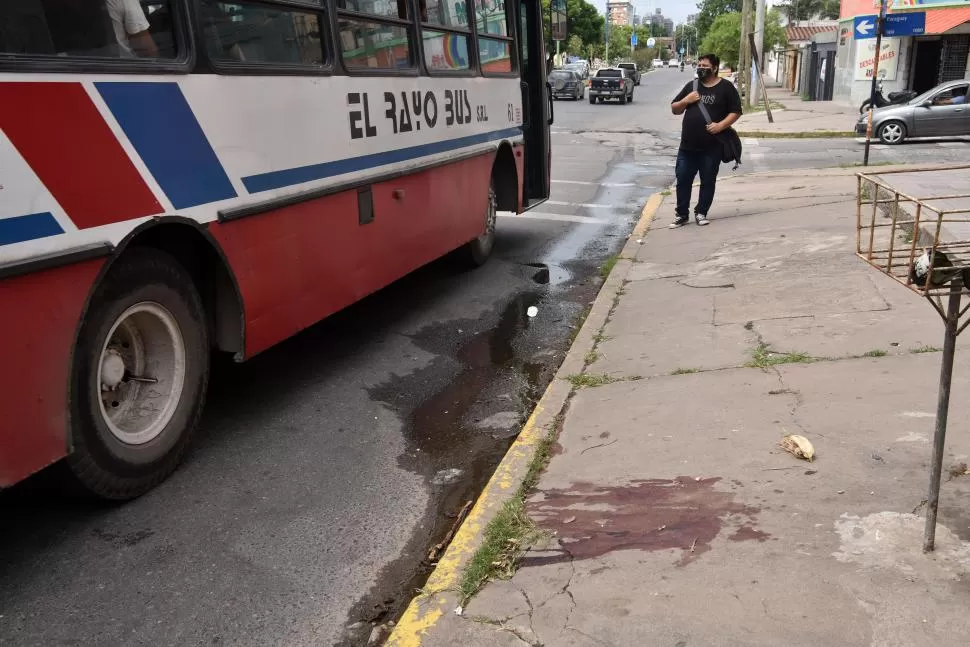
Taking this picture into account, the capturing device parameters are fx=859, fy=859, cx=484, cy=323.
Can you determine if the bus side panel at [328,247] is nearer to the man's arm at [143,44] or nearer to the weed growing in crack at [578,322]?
the man's arm at [143,44]

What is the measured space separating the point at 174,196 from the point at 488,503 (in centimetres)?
200

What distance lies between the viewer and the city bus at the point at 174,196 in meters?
3.23

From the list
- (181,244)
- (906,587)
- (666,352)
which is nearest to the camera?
(906,587)

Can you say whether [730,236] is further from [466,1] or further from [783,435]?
[783,435]

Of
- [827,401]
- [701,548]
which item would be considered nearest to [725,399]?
[827,401]

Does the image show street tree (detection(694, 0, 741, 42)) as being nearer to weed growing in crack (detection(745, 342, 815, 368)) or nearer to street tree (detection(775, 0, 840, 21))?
street tree (detection(775, 0, 840, 21))

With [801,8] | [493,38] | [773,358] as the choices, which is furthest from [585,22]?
[773,358]

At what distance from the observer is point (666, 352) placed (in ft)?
18.7

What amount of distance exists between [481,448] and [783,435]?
61.0 inches

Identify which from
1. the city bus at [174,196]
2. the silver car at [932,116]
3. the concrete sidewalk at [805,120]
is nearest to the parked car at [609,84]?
the concrete sidewalk at [805,120]

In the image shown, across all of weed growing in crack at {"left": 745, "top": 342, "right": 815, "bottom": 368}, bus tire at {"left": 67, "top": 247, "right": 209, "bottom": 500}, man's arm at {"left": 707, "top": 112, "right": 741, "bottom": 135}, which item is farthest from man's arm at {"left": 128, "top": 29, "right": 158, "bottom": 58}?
man's arm at {"left": 707, "top": 112, "right": 741, "bottom": 135}

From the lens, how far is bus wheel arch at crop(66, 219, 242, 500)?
3607 mm

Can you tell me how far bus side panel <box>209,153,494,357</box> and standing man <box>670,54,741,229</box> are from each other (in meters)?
3.39

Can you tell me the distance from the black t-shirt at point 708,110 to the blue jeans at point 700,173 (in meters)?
0.10
